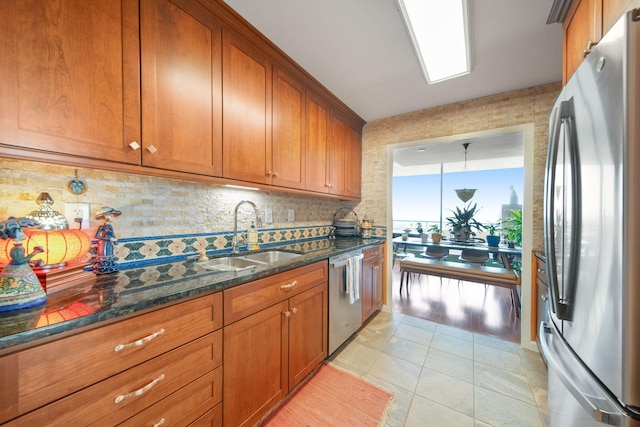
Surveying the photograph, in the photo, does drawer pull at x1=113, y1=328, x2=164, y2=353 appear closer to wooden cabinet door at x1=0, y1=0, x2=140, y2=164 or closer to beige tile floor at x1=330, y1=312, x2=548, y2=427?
wooden cabinet door at x1=0, y1=0, x2=140, y2=164

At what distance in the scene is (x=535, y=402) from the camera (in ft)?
5.09

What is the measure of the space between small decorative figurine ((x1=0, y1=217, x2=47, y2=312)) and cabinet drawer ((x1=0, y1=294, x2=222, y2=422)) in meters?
0.22

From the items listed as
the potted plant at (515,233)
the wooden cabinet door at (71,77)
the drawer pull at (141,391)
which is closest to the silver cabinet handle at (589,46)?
the wooden cabinet door at (71,77)

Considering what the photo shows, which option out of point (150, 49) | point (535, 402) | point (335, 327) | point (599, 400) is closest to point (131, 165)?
point (150, 49)

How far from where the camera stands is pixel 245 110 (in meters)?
1.56

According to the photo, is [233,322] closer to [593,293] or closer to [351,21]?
[593,293]

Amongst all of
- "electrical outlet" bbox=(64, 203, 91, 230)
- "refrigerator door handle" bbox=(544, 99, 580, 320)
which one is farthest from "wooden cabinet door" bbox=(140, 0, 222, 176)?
"refrigerator door handle" bbox=(544, 99, 580, 320)

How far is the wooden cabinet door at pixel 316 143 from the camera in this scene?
2189mm

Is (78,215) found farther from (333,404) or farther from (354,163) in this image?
(354,163)

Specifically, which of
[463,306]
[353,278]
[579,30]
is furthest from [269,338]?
[463,306]

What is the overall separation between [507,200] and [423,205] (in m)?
1.97

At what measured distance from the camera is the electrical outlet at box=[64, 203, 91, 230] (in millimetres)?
1122

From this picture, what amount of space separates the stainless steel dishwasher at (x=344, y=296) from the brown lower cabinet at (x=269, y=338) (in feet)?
0.44

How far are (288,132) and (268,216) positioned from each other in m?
0.83
